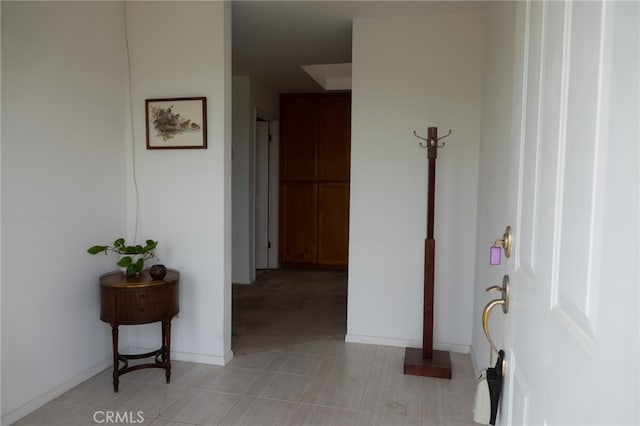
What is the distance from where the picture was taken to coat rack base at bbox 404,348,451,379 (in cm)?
282

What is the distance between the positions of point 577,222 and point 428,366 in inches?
96.9

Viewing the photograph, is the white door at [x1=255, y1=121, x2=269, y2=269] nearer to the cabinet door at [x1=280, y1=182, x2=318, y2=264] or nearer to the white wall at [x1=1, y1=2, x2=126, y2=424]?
the cabinet door at [x1=280, y1=182, x2=318, y2=264]

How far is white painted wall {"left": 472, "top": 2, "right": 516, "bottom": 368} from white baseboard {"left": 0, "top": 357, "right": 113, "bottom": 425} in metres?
2.39

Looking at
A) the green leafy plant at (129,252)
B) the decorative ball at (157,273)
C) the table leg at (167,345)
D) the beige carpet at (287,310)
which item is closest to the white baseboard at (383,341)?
the beige carpet at (287,310)

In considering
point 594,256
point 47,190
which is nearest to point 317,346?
point 47,190

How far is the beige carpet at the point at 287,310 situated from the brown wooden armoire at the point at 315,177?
39cm

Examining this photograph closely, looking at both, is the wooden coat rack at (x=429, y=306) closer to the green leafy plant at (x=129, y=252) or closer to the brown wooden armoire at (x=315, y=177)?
the green leafy plant at (x=129, y=252)

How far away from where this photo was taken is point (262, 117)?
5.64 meters

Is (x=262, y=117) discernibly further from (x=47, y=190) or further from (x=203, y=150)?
(x=47, y=190)

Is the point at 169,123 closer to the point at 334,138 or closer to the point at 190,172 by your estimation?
the point at 190,172

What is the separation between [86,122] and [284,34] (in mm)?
1727

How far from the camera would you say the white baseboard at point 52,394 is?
221 centimetres

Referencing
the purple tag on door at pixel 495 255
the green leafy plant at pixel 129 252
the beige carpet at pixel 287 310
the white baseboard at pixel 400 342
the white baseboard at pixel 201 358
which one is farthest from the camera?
the beige carpet at pixel 287 310

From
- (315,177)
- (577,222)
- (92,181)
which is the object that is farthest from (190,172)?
(315,177)
